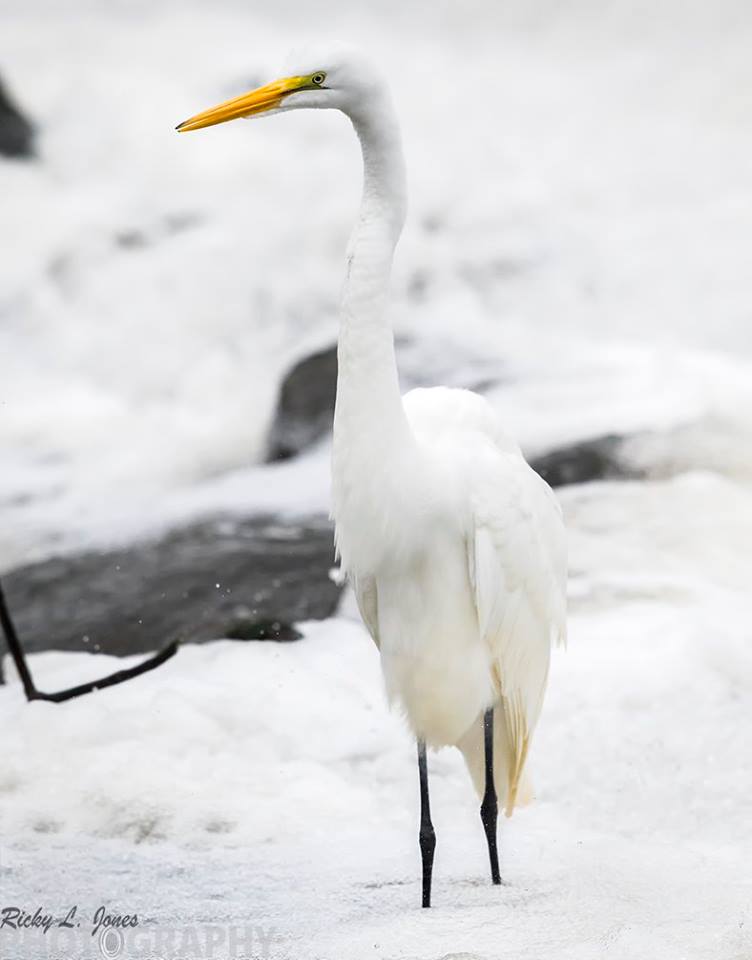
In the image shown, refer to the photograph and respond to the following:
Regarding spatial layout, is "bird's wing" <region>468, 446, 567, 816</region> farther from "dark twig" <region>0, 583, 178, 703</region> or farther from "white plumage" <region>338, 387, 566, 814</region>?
"dark twig" <region>0, 583, 178, 703</region>

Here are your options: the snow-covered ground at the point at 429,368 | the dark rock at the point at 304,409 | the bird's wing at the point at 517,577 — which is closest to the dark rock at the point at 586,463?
the snow-covered ground at the point at 429,368

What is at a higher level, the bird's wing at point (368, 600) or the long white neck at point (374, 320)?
the long white neck at point (374, 320)

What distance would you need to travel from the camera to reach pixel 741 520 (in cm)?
579

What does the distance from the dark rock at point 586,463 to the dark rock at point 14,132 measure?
681 centimetres

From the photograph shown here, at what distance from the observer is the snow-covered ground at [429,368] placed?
11.2 ft

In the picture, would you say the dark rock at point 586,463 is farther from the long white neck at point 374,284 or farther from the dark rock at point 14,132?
the dark rock at point 14,132

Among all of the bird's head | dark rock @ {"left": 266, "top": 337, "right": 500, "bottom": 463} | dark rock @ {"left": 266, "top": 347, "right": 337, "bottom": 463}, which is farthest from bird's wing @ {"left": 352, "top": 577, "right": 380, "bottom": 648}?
dark rock @ {"left": 266, "top": 347, "right": 337, "bottom": 463}

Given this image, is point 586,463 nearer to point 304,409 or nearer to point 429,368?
point 304,409

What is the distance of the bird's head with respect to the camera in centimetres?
265

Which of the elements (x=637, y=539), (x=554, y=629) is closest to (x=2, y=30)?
(x=637, y=539)

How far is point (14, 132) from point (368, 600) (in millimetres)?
9427

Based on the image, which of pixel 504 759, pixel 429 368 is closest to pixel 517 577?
pixel 504 759

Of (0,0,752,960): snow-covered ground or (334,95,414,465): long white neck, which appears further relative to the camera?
(0,0,752,960): snow-covered ground

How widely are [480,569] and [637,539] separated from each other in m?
2.80
